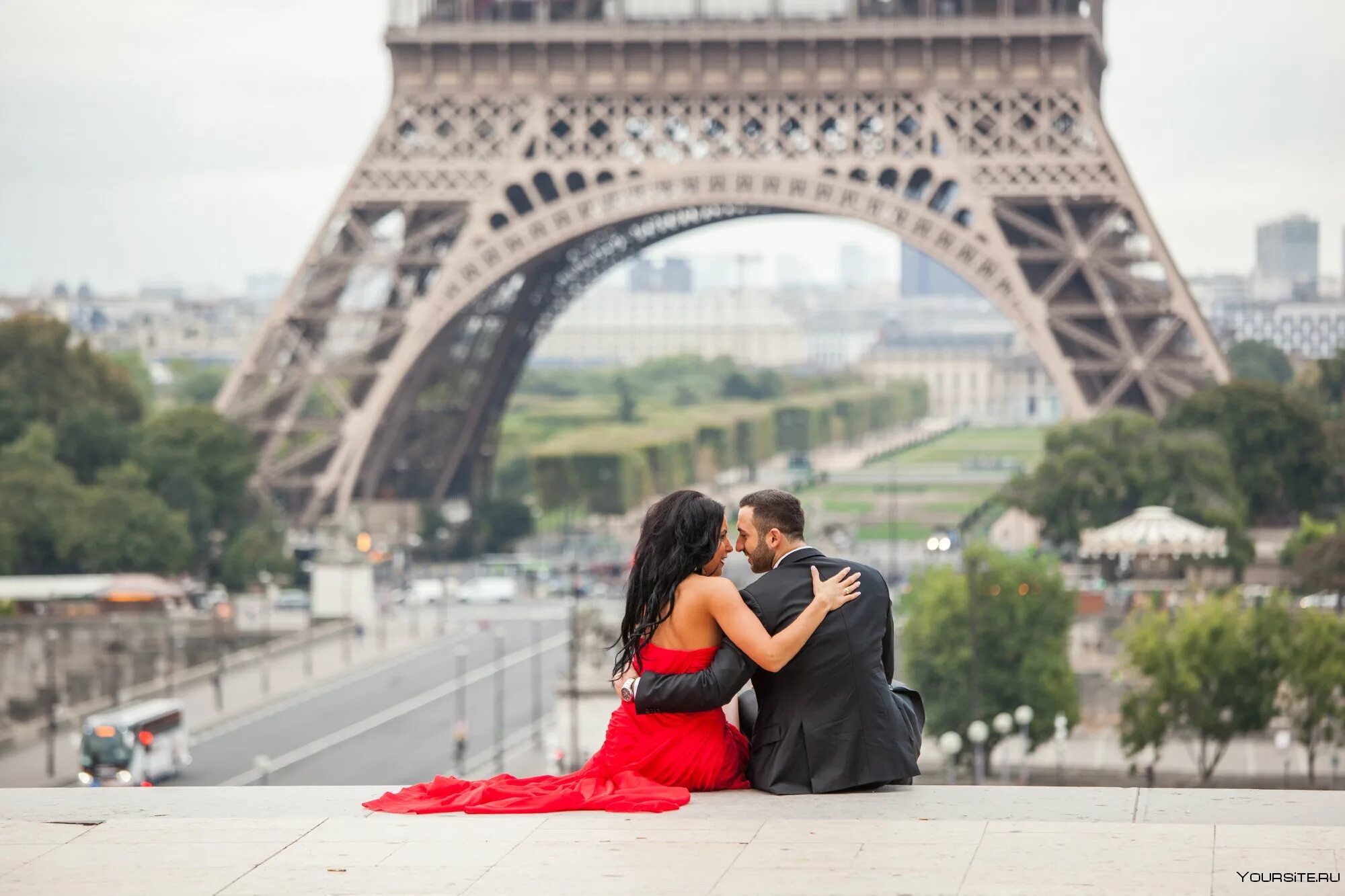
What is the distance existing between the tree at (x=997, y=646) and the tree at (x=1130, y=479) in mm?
11809

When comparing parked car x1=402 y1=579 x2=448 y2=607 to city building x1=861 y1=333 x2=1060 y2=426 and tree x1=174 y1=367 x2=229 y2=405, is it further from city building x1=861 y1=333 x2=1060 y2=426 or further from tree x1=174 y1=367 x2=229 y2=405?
city building x1=861 y1=333 x2=1060 y2=426

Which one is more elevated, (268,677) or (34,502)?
(34,502)

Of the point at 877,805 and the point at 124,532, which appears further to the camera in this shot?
the point at 124,532

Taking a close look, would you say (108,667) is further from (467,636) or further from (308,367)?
(467,636)

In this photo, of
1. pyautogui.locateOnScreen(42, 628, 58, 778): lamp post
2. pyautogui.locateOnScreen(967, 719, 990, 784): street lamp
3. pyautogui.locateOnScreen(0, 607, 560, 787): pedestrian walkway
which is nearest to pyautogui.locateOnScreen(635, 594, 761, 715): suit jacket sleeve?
pyautogui.locateOnScreen(967, 719, 990, 784): street lamp

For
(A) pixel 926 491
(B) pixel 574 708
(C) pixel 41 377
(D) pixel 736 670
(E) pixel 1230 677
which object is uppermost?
(C) pixel 41 377

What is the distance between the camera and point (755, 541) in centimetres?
1041

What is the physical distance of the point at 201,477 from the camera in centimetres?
5550

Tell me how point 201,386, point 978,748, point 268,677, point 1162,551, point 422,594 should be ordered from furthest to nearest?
1. point 201,386
2. point 422,594
3. point 268,677
4. point 1162,551
5. point 978,748

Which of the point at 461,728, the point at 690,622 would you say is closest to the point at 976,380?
the point at 461,728

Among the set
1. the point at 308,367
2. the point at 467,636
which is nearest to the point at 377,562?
the point at 467,636

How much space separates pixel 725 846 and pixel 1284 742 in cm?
2734

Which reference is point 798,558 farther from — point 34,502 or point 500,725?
point 34,502

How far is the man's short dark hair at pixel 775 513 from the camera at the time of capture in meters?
10.3
